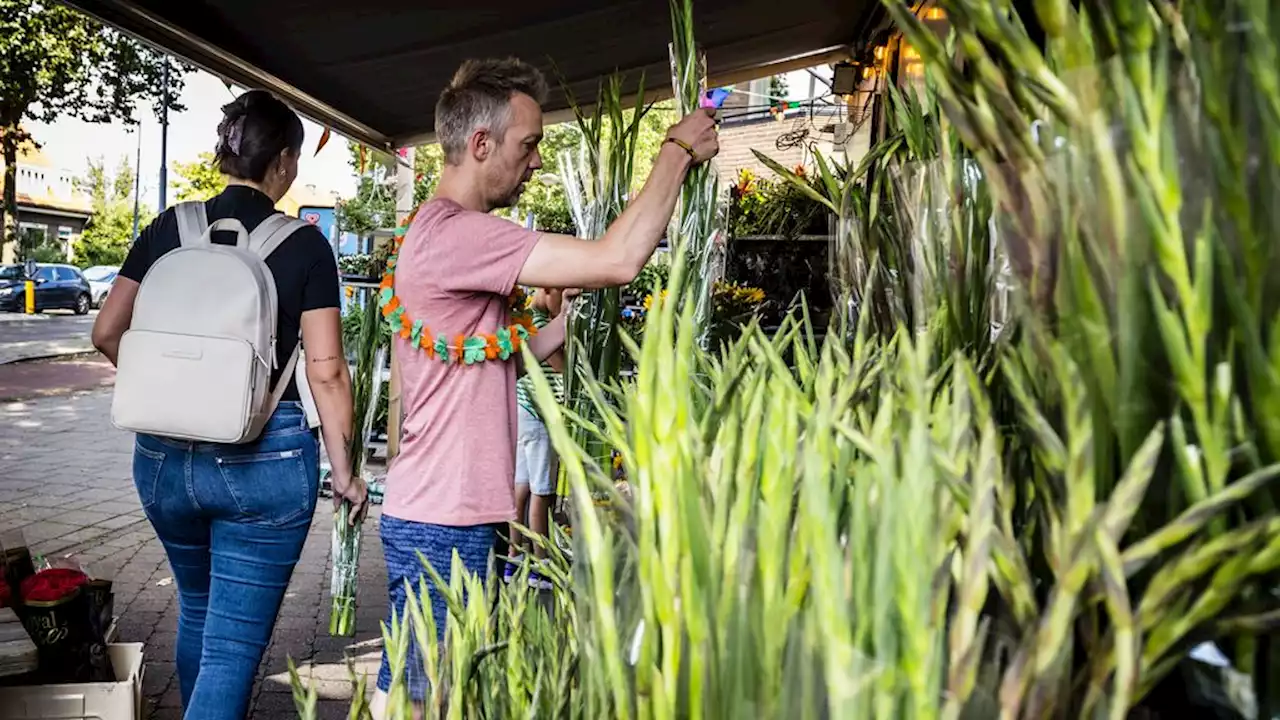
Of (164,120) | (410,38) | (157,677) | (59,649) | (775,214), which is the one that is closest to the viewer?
(59,649)

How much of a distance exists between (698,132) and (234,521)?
62.8 inches

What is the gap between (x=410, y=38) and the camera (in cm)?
457

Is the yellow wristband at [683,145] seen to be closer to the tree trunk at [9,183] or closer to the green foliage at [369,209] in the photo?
the green foliage at [369,209]

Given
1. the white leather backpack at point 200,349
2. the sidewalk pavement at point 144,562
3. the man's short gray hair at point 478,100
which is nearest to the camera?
the man's short gray hair at point 478,100

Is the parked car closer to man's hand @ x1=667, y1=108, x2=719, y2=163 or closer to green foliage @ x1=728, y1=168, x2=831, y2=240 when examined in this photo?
green foliage @ x1=728, y1=168, x2=831, y2=240

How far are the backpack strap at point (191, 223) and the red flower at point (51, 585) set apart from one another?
1.14 m

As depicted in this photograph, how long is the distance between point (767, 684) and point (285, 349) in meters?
2.39

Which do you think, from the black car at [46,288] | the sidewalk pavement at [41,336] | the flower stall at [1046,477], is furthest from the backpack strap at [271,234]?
the black car at [46,288]

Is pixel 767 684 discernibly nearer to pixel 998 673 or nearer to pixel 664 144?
pixel 998 673

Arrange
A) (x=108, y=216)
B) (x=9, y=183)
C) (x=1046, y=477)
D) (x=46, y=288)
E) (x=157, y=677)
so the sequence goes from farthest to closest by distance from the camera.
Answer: (x=108, y=216)
(x=46, y=288)
(x=9, y=183)
(x=157, y=677)
(x=1046, y=477)

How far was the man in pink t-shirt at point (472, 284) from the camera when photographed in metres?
2.03

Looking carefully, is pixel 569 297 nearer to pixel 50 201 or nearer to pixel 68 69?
pixel 68 69

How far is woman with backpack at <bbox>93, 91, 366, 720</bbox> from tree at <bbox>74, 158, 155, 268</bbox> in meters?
47.1

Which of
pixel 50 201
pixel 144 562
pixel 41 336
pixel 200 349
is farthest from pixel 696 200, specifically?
pixel 50 201
